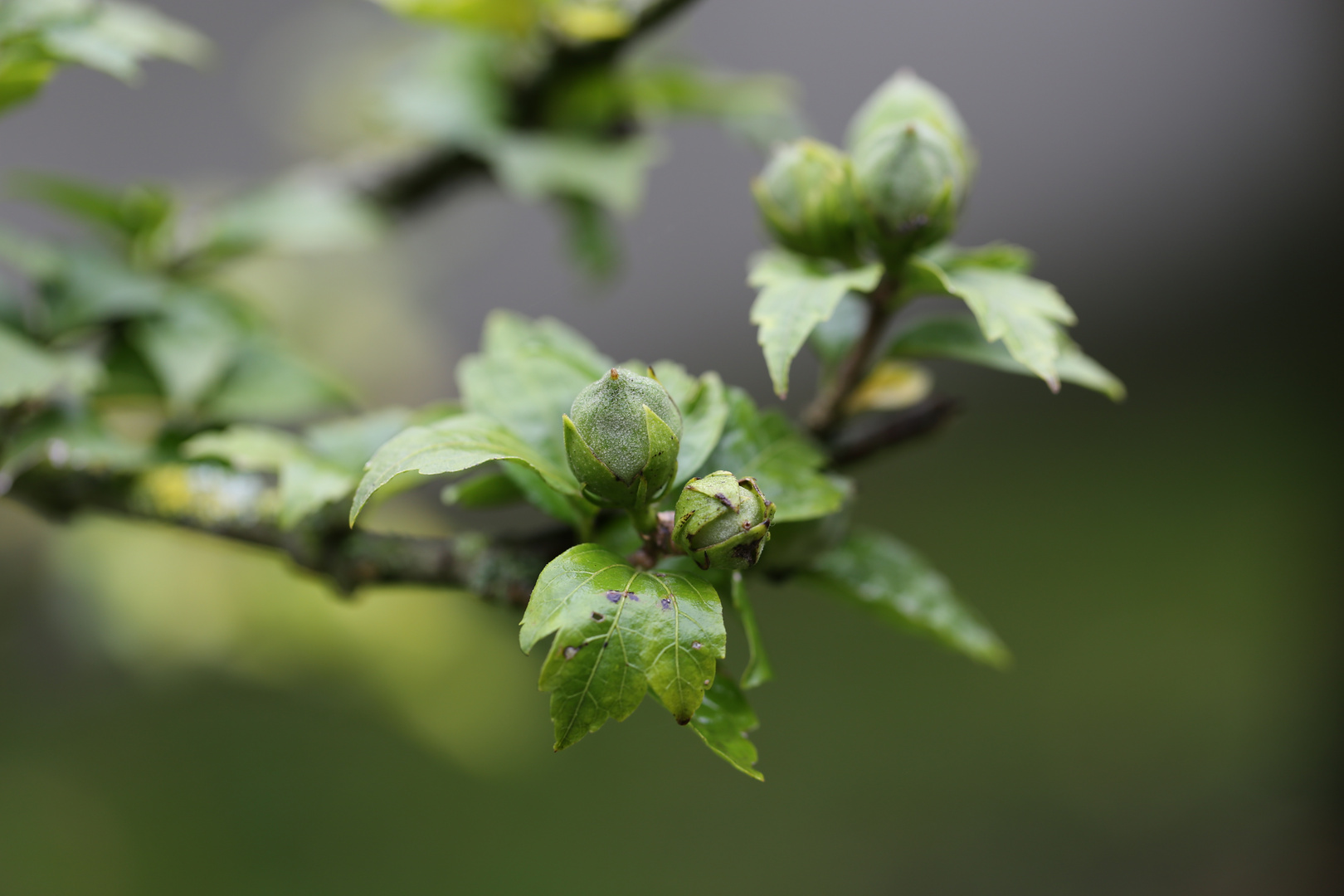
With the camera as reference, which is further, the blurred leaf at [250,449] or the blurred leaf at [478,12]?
the blurred leaf at [478,12]

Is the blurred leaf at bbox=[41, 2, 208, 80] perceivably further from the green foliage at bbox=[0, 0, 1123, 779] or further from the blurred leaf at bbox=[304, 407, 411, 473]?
the blurred leaf at bbox=[304, 407, 411, 473]

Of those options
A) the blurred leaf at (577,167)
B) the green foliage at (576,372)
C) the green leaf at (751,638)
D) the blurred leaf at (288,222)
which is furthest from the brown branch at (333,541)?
the blurred leaf at (577,167)

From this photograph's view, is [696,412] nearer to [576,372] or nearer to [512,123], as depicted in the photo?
[576,372]

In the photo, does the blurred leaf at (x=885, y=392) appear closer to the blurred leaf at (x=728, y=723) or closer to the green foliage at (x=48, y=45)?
the blurred leaf at (x=728, y=723)

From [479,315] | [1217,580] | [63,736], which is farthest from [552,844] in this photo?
[1217,580]

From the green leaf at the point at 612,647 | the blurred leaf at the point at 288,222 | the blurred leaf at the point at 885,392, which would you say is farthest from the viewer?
the blurred leaf at the point at 288,222

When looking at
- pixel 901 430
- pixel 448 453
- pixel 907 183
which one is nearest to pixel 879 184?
pixel 907 183
